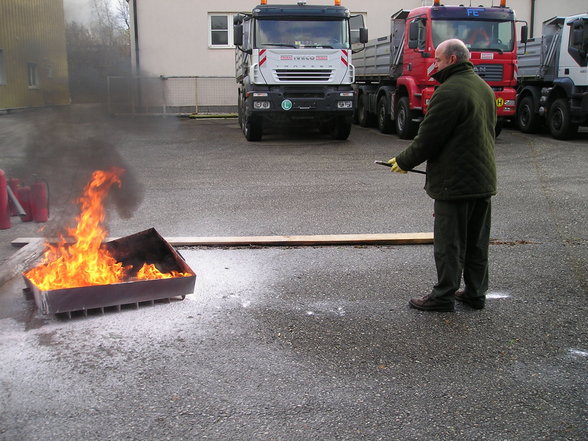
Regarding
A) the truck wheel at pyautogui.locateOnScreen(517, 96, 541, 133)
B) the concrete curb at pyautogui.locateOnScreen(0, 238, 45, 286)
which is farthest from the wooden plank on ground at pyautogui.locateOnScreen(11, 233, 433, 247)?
the truck wheel at pyautogui.locateOnScreen(517, 96, 541, 133)

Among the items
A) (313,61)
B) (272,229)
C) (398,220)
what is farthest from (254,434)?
(313,61)

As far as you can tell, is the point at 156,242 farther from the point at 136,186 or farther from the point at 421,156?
the point at 421,156

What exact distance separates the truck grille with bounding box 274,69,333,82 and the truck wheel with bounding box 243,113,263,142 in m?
1.47

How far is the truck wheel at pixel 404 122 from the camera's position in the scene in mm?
15641

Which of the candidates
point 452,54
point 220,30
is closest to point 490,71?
point 452,54

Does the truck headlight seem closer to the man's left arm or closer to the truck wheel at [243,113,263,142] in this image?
the truck wheel at [243,113,263,142]

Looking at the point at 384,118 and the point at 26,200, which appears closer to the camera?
the point at 26,200

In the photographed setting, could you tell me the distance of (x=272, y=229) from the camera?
6.95 meters

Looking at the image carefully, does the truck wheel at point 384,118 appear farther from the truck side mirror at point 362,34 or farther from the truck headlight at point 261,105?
the truck headlight at point 261,105

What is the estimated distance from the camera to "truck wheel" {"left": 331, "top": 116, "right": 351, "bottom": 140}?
15.5 meters

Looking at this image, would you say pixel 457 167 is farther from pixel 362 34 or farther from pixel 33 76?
pixel 362 34

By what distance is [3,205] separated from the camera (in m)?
5.96

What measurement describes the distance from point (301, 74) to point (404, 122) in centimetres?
331

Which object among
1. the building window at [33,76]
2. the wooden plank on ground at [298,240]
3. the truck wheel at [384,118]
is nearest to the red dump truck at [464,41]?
the truck wheel at [384,118]
